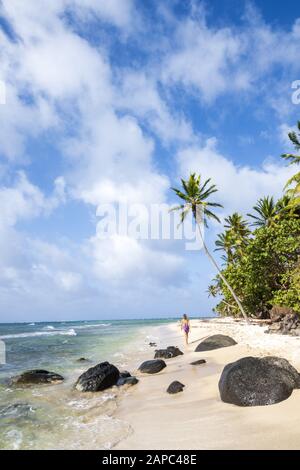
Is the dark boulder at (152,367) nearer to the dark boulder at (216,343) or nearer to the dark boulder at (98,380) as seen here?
the dark boulder at (98,380)

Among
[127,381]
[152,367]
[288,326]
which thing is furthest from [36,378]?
[288,326]

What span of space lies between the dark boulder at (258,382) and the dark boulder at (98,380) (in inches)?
184

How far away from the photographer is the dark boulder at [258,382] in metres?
6.45

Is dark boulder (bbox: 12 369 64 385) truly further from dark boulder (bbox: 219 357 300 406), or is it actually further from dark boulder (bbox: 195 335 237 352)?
dark boulder (bbox: 219 357 300 406)

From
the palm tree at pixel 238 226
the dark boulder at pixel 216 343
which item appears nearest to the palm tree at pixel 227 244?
the palm tree at pixel 238 226

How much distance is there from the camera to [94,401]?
29.5 ft

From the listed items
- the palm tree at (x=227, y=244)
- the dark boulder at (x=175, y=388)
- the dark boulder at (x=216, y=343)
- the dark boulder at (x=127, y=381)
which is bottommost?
the dark boulder at (x=127, y=381)

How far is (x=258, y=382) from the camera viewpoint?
6.72 m

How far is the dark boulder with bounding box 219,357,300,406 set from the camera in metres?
6.45

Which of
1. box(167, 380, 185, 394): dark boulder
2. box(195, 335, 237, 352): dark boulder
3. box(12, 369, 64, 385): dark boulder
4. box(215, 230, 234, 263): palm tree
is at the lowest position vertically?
box(12, 369, 64, 385): dark boulder

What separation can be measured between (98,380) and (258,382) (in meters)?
5.75

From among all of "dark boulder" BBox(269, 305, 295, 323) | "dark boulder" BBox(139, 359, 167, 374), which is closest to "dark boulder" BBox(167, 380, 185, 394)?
"dark boulder" BBox(139, 359, 167, 374)

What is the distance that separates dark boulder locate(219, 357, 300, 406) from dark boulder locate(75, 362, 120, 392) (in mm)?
4681

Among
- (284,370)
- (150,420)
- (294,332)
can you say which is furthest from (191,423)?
(294,332)
